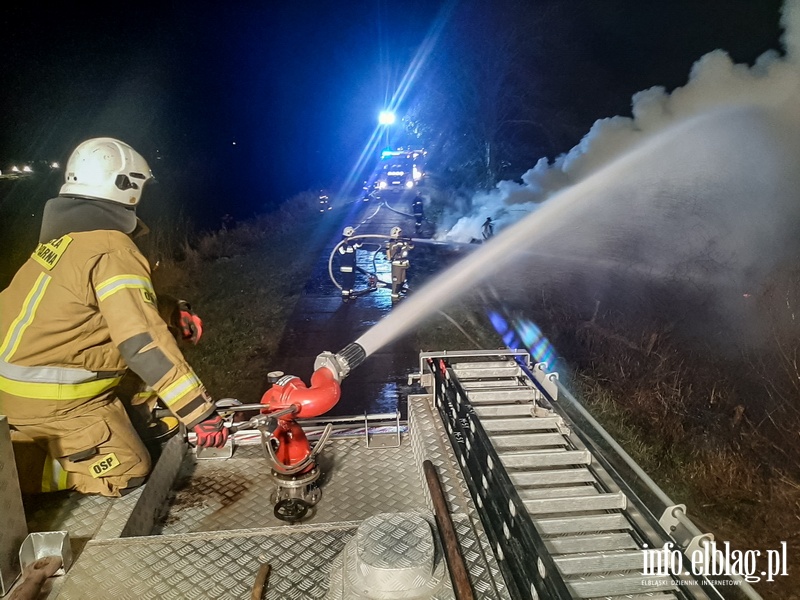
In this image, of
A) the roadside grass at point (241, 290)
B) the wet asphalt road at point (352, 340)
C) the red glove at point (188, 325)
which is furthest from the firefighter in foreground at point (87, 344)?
the roadside grass at point (241, 290)

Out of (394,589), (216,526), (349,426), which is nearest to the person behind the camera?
(394,589)

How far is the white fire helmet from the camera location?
2611 mm

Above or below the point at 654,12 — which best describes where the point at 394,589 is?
below

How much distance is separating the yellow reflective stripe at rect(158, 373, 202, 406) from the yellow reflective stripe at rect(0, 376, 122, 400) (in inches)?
22.3

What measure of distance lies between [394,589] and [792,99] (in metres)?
10.5

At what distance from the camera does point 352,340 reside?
743cm

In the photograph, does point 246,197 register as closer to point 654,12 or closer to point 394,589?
point 654,12

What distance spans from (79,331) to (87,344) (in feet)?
0.28

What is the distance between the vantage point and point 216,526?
101 inches

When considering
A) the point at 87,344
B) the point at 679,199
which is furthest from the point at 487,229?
the point at 87,344

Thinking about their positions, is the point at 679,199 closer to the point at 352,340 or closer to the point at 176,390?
the point at 352,340

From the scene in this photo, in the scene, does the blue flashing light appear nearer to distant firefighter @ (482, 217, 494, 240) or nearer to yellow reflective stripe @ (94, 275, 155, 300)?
yellow reflective stripe @ (94, 275, 155, 300)

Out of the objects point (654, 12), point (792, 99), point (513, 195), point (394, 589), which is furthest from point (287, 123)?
point (394, 589)

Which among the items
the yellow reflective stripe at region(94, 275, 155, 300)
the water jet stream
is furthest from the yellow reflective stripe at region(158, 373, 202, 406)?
the water jet stream
